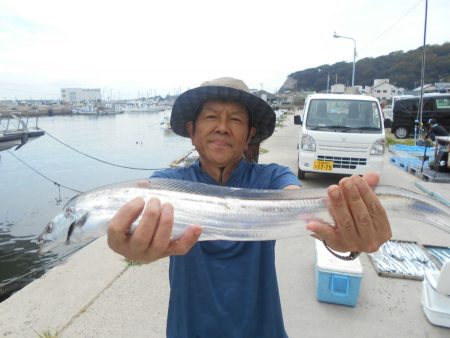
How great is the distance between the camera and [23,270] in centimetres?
801

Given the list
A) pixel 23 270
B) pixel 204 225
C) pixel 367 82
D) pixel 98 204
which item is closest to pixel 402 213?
pixel 204 225

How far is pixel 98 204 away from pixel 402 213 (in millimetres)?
1712

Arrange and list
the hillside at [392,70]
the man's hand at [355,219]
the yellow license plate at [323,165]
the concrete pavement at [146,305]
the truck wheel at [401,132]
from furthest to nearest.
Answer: the hillside at [392,70] < the truck wheel at [401,132] < the yellow license plate at [323,165] < the concrete pavement at [146,305] < the man's hand at [355,219]

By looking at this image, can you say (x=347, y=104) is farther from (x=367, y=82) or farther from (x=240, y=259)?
(x=367, y=82)

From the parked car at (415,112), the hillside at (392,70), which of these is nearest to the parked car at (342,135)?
the parked car at (415,112)

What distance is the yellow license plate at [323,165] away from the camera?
8211 millimetres

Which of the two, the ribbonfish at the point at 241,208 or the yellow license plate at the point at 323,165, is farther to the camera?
the yellow license plate at the point at 323,165

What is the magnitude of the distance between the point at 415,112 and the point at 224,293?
21.4 m

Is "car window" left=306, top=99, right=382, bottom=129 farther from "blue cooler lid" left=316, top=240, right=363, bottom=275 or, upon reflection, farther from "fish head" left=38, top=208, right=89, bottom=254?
"fish head" left=38, top=208, right=89, bottom=254

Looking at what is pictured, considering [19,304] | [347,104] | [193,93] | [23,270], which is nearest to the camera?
[193,93]

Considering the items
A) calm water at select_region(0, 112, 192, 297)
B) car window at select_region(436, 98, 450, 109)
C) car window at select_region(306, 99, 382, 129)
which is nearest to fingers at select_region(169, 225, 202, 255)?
calm water at select_region(0, 112, 192, 297)

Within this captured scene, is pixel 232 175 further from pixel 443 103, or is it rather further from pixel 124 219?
pixel 443 103

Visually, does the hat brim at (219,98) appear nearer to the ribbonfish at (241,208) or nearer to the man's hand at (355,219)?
the ribbonfish at (241,208)

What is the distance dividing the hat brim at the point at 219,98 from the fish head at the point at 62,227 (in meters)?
0.93
